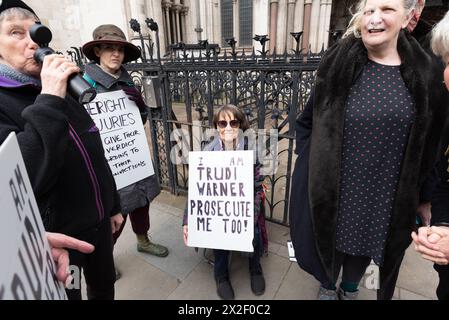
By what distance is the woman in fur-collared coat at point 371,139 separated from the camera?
1419 millimetres

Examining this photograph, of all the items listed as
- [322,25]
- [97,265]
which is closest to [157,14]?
[322,25]

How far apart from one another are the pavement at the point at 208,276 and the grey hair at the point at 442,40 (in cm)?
195

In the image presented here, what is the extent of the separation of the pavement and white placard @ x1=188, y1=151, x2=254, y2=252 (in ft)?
1.51

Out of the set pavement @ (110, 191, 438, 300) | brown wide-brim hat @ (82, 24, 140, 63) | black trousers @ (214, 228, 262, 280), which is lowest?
pavement @ (110, 191, 438, 300)

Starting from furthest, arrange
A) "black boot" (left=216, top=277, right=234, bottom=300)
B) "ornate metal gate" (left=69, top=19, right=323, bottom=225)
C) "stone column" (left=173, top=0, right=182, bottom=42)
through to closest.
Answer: "stone column" (left=173, top=0, right=182, bottom=42)
"ornate metal gate" (left=69, top=19, right=323, bottom=225)
"black boot" (left=216, top=277, right=234, bottom=300)

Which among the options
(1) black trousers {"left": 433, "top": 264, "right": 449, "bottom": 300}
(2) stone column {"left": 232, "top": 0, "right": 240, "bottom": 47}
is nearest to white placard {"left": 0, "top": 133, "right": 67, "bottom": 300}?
(1) black trousers {"left": 433, "top": 264, "right": 449, "bottom": 300}

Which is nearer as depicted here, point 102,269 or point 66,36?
point 102,269

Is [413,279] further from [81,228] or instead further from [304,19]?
[304,19]

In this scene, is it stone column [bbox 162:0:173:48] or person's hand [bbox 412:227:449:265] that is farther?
stone column [bbox 162:0:173:48]

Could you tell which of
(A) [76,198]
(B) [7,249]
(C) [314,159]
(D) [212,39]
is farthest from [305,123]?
(D) [212,39]

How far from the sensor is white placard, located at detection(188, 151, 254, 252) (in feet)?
7.17

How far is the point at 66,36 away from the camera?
12477 mm

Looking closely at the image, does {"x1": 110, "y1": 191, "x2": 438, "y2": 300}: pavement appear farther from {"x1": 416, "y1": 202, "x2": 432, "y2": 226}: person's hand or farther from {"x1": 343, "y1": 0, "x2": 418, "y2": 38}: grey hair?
{"x1": 343, "y1": 0, "x2": 418, "y2": 38}: grey hair

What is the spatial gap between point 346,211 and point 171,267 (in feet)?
5.85
